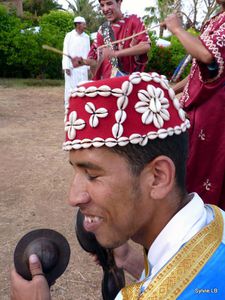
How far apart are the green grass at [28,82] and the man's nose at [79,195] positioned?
1422 cm

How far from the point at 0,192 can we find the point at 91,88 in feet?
12.9

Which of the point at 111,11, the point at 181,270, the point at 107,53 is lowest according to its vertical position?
the point at 181,270

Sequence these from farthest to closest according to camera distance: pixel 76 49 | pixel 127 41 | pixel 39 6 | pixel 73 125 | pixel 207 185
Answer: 1. pixel 39 6
2. pixel 76 49
3. pixel 127 41
4. pixel 207 185
5. pixel 73 125

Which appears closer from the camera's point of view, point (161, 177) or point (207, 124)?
point (161, 177)

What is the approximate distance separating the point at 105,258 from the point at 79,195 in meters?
0.97

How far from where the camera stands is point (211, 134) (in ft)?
8.75

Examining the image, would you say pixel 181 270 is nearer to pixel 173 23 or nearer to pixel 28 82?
pixel 173 23

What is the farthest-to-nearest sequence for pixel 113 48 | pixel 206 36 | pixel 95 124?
pixel 113 48 < pixel 206 36 < pixel 95 124

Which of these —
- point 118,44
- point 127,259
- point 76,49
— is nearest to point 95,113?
point 127,259

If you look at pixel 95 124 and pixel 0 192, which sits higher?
pixel 95 124

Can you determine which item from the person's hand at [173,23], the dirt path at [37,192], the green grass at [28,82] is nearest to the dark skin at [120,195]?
the person's hand at [173,23]

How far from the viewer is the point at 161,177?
4.46ft

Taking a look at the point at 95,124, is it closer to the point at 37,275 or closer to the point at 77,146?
the point at 77,146

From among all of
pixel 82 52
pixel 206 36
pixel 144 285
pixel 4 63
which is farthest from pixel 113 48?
pixel 4 63
